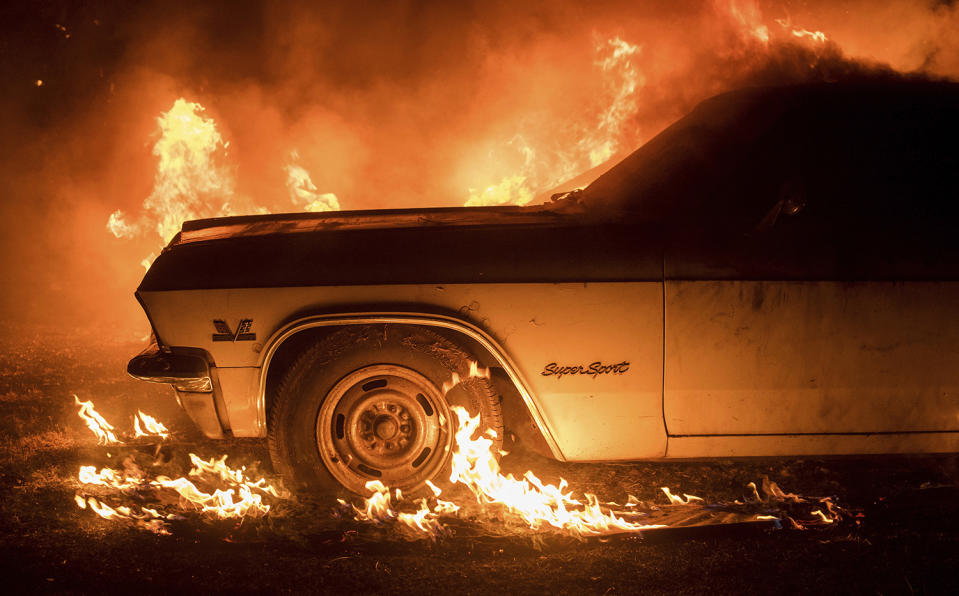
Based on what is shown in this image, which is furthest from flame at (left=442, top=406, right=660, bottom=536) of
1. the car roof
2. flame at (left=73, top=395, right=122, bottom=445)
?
flame at (left=73, top=395, right=122, bottom=445)

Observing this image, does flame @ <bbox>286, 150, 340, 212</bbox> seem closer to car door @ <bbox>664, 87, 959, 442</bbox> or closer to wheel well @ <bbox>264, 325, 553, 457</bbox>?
wheel well @ <bbox>264, 325, 553, 457</bbox>

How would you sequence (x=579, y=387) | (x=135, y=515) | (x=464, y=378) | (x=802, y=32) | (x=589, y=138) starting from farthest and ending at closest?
1. (x=589, y=138)
2. (x=802, y=32)
3. (x=135, y=515)
4. (x=464, y=378)
5. (x=579, y=387)

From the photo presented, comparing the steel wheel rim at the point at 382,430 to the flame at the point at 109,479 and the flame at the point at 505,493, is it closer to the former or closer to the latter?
the flame at the point at 505,493

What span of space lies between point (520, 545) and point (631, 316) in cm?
109

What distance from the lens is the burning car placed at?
2.50 meters

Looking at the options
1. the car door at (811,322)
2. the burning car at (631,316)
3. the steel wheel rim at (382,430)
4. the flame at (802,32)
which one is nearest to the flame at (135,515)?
the burning car at (631,316)

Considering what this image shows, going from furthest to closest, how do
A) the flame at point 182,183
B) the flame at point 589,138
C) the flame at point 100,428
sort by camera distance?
the flame at point 589,138
the flame at point 182,183
the flame at point 100,428

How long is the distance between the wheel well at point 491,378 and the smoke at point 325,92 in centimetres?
800

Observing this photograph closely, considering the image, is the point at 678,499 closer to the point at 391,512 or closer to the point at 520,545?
the point at 520,545

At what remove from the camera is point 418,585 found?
2326 millimetres

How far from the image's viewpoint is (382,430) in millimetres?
2783

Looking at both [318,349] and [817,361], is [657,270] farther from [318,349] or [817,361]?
[318,349]

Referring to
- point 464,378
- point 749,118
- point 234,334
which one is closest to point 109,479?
point 234,334

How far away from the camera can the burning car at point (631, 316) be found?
2.50 meters
